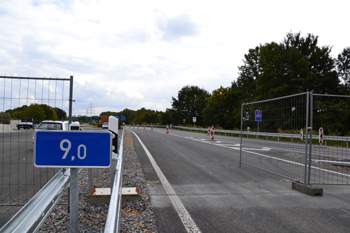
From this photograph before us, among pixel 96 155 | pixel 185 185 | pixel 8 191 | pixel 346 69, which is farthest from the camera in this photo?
pixel 346 69

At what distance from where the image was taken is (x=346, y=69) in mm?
40844

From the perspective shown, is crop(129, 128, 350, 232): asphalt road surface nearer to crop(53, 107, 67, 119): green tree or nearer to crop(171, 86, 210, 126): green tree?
crop(53, 107, 67, 119): green tree

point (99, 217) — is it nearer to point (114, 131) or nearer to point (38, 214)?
point (114, 131)

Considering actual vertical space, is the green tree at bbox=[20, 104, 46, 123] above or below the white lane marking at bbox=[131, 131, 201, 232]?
above

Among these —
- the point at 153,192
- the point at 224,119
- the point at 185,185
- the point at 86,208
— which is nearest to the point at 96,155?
the point at 86,208

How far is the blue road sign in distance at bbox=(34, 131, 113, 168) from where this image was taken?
2.27 m

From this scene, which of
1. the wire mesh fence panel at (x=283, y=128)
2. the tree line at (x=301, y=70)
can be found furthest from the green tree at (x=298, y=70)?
the wire mesh fence panel at (x=283, y=128)

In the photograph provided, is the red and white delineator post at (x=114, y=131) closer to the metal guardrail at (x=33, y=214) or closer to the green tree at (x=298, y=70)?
the metal guardrail at (x=33, y=214)

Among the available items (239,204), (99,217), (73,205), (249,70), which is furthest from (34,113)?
(249,70)

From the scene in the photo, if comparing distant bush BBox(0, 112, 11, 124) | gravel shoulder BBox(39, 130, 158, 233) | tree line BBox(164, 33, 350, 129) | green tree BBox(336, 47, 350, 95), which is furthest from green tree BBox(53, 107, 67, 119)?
green tree BBox(336, 47, 350, 95)

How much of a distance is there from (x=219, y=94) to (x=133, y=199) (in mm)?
60714

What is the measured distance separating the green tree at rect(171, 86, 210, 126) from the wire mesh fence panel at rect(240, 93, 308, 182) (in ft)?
238

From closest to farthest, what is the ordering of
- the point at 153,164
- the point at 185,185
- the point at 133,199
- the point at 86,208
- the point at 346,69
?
the point at 86,208 < the point at 133,199 < the point at 185,185 < the point at 153,164 < the point at 346,69

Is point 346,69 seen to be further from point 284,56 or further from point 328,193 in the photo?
point 328,193
